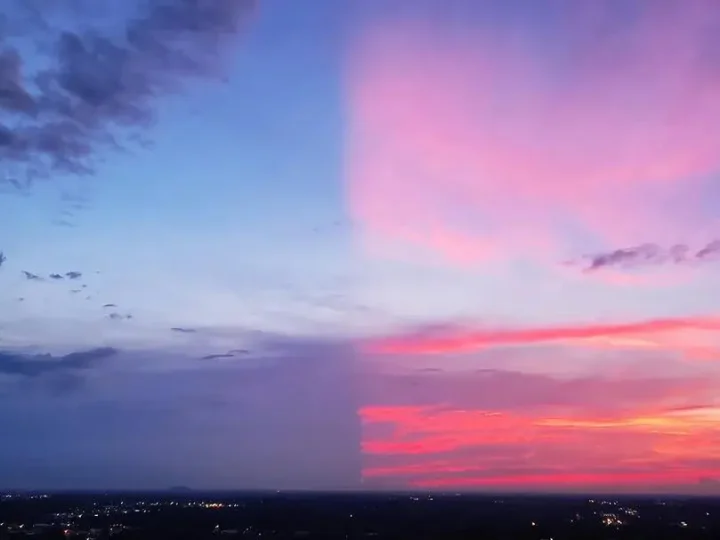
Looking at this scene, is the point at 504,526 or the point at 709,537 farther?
the point at 504,526

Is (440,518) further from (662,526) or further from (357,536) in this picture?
(357,536)

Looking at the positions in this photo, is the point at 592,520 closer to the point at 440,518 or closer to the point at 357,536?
the point at 440,518

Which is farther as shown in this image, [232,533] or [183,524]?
[183,524]

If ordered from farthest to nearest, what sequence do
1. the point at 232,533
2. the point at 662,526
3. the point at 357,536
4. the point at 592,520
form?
the point at 592,520 < the point at 662,526 < the point at 232,533 < the point at 357,536

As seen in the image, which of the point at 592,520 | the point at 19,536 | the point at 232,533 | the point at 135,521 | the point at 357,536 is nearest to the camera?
the point at 19,536

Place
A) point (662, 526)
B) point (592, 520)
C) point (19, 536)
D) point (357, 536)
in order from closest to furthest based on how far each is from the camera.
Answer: point (19, 536), point (357, 536), point (662, 526), point (592, 520)

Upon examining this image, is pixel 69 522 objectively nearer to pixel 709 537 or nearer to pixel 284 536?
pixel 284 536

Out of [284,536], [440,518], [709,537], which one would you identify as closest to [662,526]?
[709,537]

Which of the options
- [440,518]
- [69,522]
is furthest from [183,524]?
[440,518]

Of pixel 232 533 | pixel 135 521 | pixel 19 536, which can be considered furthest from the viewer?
pixel 135 521
